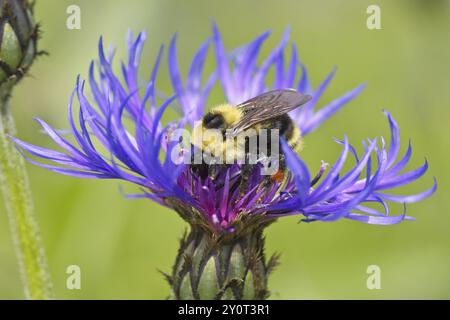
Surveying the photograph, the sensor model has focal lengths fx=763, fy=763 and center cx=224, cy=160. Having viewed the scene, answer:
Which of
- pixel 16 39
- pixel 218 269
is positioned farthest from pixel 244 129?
pixel 16 39

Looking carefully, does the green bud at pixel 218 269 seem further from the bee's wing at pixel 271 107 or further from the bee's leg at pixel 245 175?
the bee's wing at pixel 271 107

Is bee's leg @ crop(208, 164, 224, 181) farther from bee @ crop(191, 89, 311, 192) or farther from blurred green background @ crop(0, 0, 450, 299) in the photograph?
blurred green background @ crop(0, 0, 450, 299)

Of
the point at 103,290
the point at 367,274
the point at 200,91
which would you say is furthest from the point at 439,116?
the point at 103,290

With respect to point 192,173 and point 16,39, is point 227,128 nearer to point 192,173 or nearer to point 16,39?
point 192,173

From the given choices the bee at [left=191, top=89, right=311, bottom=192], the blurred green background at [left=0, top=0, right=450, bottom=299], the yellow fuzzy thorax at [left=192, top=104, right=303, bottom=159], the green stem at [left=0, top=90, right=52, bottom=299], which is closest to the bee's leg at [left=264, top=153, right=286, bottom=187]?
the bee at [left=191, top=89, right=311, bottom=192]

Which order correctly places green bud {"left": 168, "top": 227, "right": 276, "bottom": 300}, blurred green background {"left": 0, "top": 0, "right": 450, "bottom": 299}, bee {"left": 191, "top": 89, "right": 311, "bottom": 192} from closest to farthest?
green bud {"left": 168, "top": 227, "right": 276, "bottom": 300} < bee {"left": 191, "top": 89, "right": 311, "bottom": 192} < blurred green background {"left": 0, "top": 0, "right": 450, "bottom": 299}

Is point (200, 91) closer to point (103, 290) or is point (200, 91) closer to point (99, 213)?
point (99, 213)

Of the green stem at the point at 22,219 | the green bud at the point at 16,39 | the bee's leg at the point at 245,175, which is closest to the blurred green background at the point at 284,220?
the green bud at the point at 16,39
